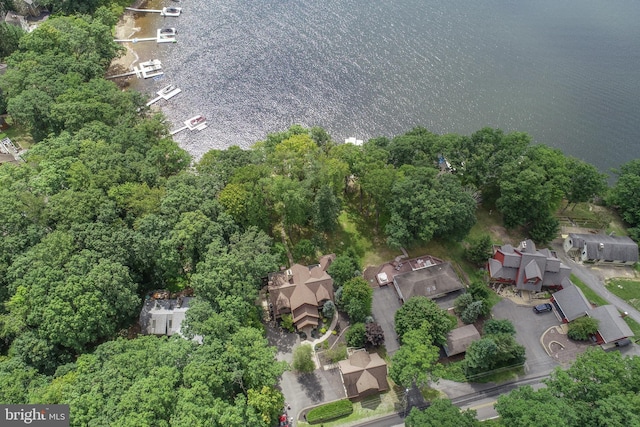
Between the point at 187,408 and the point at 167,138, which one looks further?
the point at 167,138

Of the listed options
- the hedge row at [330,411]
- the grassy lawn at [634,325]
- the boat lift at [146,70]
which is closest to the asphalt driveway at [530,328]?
the grassy lawn at [634,325]

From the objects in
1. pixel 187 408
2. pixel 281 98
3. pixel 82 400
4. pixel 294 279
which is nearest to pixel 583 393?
pixel 294 279

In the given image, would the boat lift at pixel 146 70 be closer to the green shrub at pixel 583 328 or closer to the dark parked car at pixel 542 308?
the dark parked car at pixel 542 308

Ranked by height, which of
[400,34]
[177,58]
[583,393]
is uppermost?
[400,34]

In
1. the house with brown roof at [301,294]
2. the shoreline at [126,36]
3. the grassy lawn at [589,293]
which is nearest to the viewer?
the house with brown roof at [301,294]

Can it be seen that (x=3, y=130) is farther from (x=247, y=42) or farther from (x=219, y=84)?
(x=247, y=42)

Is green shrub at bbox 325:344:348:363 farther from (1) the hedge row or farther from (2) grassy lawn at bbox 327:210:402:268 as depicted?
(2) grassy lawn at bbox 327:210:402:268
